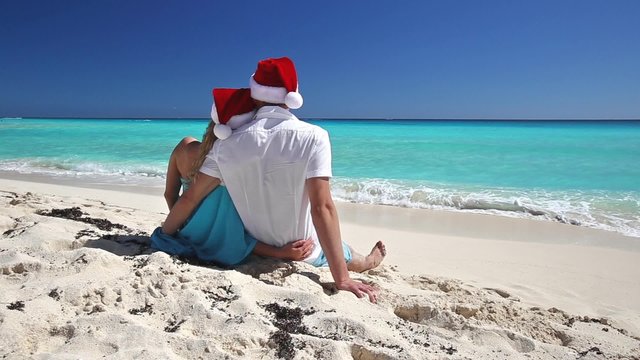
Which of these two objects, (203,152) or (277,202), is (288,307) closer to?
(277,202)

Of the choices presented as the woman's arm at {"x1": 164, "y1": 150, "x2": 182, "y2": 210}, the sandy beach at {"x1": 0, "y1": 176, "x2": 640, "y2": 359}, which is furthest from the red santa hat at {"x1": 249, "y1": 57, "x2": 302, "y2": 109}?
the sandy beach at {"x1": 0, "y1": 176, "x2": 640, "y2": 359}

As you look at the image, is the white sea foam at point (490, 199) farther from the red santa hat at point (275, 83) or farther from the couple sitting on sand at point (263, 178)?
the red santa hat at point (275, 83)

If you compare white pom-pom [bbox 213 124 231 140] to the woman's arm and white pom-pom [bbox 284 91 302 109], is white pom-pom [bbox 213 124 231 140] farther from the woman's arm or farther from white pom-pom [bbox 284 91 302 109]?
the woman's arm

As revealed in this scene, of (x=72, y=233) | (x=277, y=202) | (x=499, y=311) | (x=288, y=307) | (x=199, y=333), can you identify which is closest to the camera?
(x=199, y=333)

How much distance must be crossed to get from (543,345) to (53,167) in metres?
12.2

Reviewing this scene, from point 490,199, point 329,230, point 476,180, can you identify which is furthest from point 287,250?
point 476,180

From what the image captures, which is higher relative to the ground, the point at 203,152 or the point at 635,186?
the point at 203,152

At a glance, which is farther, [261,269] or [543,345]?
[261,269]

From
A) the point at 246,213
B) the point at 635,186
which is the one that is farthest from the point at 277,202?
the point at 635,186

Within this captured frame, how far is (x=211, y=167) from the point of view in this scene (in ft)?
8.54

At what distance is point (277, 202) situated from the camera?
2678 mm

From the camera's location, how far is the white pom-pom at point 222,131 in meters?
2.49

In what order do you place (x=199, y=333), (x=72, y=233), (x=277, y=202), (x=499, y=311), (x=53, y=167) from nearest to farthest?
1. (x=199, y=333)
2. (x=499, y=311)
3. (x=277, y=202)
4. (x=72, y=233)
5. (x=53, y=167)

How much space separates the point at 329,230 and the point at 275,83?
854 mm
